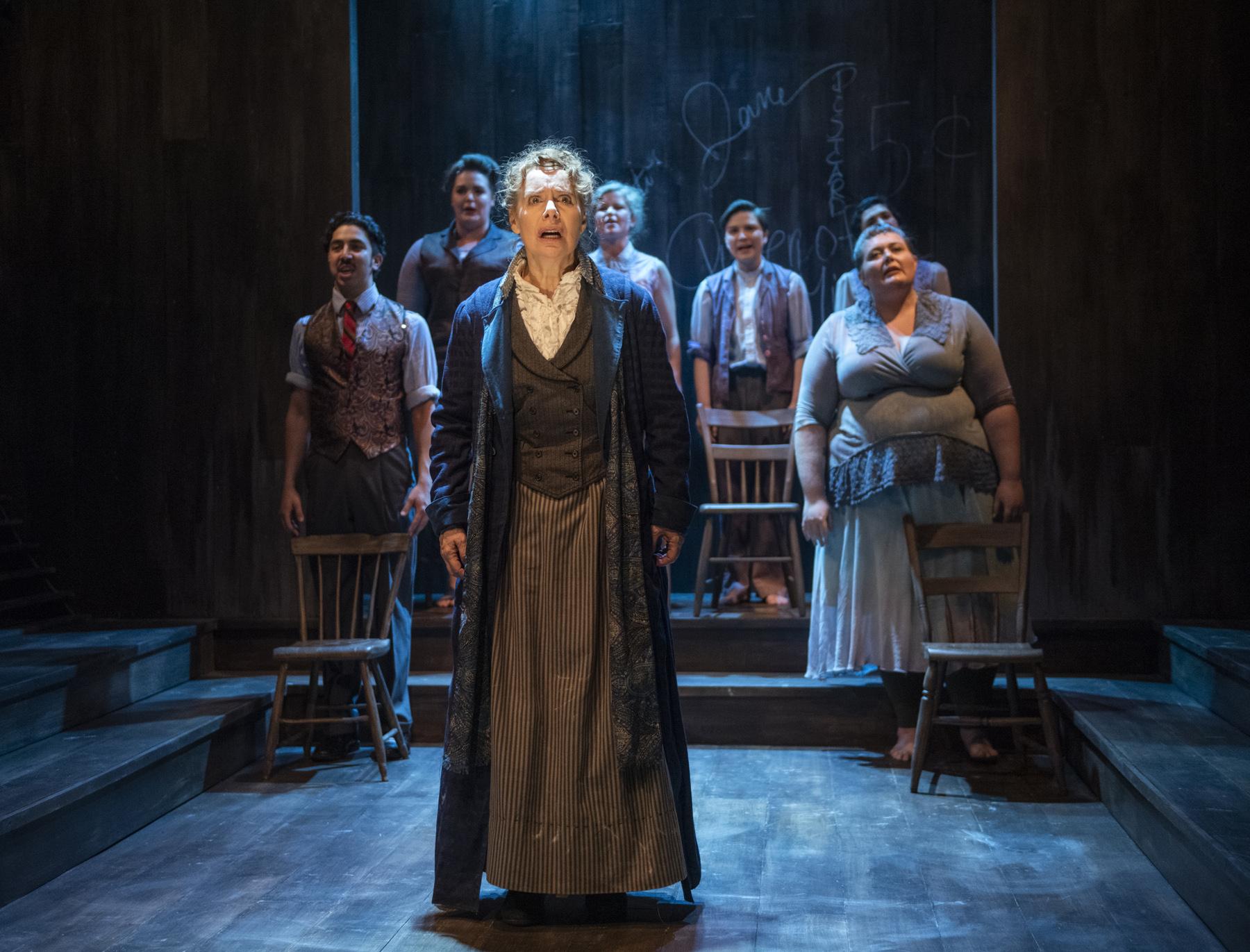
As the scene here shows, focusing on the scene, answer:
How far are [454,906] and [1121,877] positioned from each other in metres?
1.61

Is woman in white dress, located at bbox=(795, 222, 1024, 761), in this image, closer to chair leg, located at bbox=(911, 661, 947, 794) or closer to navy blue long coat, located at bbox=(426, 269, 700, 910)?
chair leg, located at bbox=(911, 661, 947, 794)

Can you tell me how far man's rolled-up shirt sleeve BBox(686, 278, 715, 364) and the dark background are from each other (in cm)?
84

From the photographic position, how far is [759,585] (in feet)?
18.2

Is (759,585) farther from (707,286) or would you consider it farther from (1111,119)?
(1111,119)

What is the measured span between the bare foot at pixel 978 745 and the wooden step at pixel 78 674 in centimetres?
286

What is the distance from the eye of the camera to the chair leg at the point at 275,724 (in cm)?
412

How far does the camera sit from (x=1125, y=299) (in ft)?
15.9

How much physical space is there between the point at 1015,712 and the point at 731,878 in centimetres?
139

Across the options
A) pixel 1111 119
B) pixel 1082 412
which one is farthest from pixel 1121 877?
pixel 1111 119

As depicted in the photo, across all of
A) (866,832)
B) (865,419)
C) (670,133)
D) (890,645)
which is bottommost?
(866,832)

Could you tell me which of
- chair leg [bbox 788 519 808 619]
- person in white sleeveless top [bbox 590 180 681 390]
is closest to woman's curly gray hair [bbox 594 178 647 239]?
person in white sleeveless top [bbox 590 180 681 390]

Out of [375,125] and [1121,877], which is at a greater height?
[375,125]

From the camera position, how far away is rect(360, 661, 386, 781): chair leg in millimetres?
4090

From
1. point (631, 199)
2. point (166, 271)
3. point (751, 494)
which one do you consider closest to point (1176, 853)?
point (751, 494)
